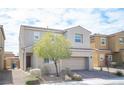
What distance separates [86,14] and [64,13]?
1.10m

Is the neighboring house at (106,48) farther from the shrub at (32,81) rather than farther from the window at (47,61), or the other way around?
the shrub at (32,81)

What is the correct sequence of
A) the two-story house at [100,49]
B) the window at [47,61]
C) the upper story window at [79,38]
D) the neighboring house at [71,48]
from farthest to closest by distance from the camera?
the upper story window at [79,38], the two-story house at [100,49], the neighboring house at [71,48], the window at [47,61]

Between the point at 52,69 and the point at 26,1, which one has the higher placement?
the point at 26,1

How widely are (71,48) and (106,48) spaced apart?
425 cm

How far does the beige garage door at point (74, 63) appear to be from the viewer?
14.7 m

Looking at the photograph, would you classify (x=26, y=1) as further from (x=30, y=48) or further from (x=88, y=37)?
(x=88, y=37)

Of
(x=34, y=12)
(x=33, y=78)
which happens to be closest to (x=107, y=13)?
(x=34, y=12)

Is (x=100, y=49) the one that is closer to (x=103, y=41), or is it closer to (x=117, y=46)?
(x=103, y=41)

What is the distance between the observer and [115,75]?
14.4 m

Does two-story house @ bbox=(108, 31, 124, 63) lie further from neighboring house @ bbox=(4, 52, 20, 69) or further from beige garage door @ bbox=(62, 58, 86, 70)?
neighboring house @ bbox=(4, 52, 20, 69)

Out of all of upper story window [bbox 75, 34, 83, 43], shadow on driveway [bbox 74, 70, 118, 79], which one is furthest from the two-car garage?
upper story window [bbox 75, 34, 83, 43]

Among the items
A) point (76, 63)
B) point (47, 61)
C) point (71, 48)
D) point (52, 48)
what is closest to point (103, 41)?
point (76, 63)

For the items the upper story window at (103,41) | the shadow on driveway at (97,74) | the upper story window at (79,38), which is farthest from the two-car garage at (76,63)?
the upper story window at (103,41)
